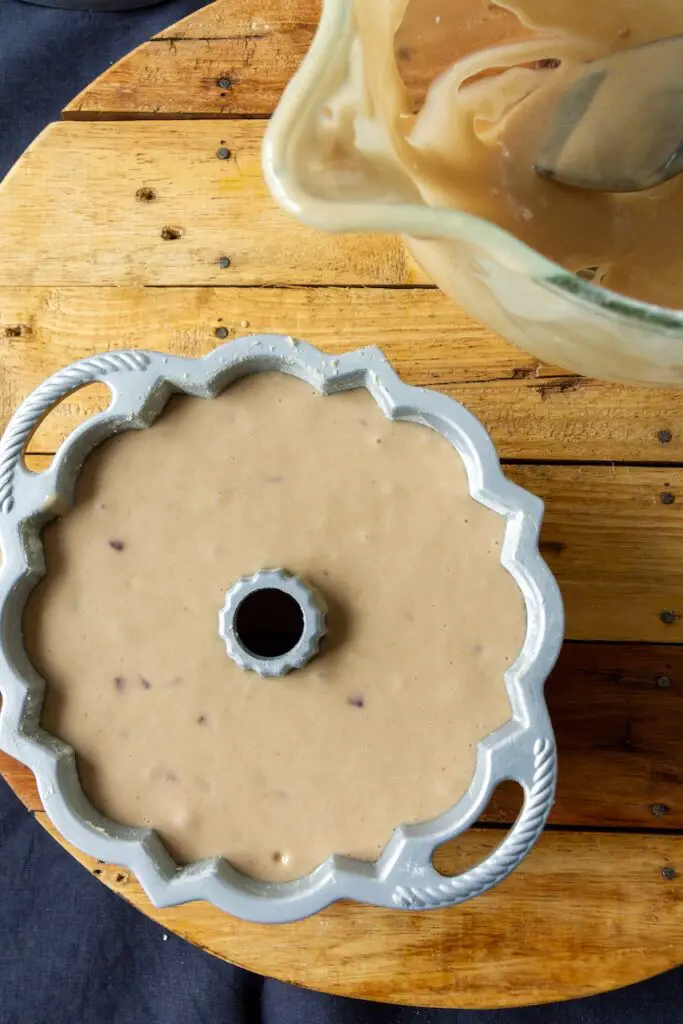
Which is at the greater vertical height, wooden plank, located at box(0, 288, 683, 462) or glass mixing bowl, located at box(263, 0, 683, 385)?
glass mixing bowl, located at box(263, 0, 683, 385)

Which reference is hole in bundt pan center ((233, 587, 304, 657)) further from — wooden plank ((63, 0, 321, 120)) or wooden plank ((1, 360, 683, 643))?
wooden plank ((63, 0, 321, 120))

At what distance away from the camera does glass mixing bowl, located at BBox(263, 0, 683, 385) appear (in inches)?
12.8

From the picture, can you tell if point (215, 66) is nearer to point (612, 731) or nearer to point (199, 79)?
point (199, 79)

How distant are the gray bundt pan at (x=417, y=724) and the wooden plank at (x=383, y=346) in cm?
9

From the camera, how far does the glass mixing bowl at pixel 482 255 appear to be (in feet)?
1.07

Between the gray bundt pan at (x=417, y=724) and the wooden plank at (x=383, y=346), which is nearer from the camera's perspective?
the gray bundt pan at (x=417, y=724)

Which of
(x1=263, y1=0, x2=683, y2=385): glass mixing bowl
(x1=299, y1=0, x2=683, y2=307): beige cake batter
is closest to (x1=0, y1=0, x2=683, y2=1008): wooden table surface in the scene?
(x1=299, y1=0, x2=683, y2=307): beige cake batter

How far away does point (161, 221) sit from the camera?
63 cm

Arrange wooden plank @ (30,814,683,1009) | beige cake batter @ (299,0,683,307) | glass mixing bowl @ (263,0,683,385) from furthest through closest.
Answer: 1. wooden plank @ (30,814,683,1009)
2. beige cake batter @ (299,0,683,307)
3. glass mixing bowl @ (263,0,683,385)

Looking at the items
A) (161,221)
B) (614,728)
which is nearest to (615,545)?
(614,728)

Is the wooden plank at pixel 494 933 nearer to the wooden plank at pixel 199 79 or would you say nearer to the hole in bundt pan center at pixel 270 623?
the hole in bundt pan center at pixel 270 623

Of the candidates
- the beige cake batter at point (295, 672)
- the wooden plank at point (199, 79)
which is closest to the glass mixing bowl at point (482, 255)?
the beige cake batter at point (295, 672)

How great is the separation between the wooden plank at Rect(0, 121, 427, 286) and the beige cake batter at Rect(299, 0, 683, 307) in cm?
12

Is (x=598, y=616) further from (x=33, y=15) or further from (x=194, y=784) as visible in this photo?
(x=33, y=15)
